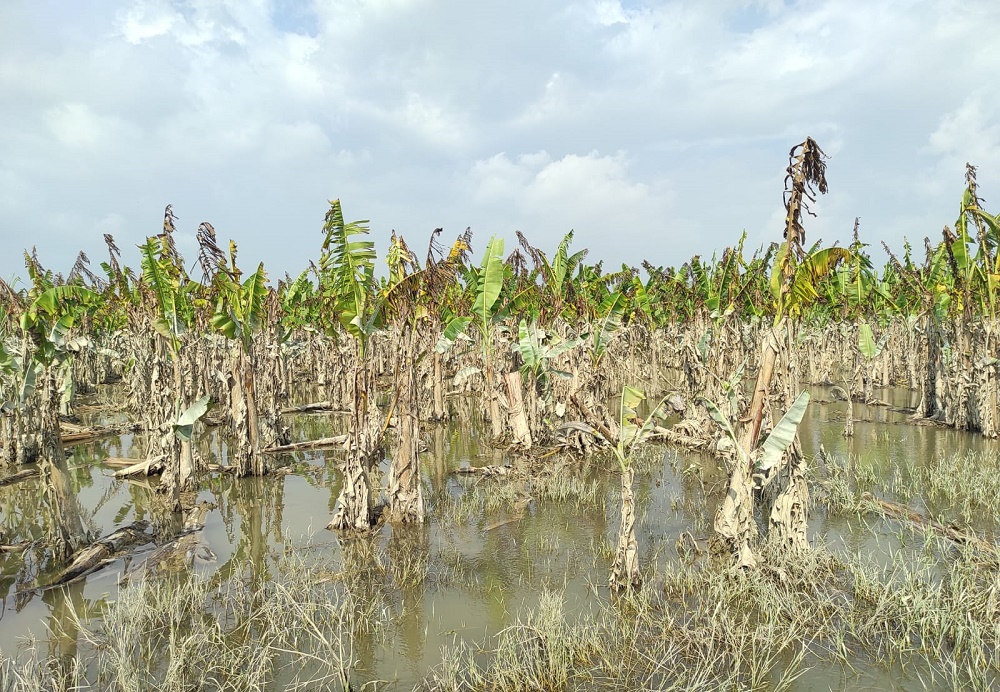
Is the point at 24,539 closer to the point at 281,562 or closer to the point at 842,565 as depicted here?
the point at 281,562

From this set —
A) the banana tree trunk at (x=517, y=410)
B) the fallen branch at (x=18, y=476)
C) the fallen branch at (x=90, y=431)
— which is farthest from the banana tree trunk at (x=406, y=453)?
the fallen branch at (x=90, y=431)

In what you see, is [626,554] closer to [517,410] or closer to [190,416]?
[190,416]

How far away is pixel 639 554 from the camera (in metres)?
6.54

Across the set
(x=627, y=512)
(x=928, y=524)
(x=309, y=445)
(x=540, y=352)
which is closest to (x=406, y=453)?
(x=627, y=512)

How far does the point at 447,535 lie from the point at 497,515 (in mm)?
947

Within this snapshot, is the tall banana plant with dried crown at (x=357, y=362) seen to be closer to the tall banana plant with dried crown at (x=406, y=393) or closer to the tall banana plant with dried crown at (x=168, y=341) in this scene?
the tall banana plant with dried crown at (x=406, y=393)

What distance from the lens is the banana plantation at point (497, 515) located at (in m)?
4.42

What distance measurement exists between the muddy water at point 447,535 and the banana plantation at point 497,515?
0.04 m

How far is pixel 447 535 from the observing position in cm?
729

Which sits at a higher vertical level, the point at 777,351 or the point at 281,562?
the point at 777,351

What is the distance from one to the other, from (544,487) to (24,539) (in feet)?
22.6

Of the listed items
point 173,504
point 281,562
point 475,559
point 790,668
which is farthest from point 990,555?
point 173,504

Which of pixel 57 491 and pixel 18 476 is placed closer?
pixel 57 491

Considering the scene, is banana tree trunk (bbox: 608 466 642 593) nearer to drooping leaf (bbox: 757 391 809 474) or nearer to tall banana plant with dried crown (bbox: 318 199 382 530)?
drooping leaf (bbox: 757 391 809 474)
